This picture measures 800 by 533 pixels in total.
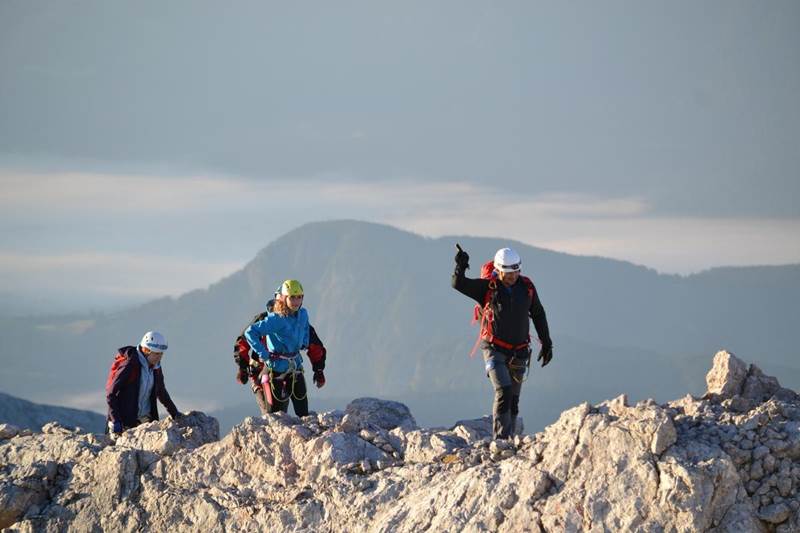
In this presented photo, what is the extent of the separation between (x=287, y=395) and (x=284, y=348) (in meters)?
0.78

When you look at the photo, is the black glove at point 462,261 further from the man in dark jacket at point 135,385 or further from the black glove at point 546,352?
the man in dark jacket at point 135,385

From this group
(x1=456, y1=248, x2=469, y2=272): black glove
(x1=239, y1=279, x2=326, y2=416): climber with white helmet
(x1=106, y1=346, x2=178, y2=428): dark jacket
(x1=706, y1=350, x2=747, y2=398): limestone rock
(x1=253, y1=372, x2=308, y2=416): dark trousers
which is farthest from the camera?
(x1=106, y1=346, x2=178, y2=428): dark jacket

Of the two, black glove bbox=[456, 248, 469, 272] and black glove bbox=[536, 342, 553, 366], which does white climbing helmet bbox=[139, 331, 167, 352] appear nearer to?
black glove bbox=[456, 248, 469, 272]

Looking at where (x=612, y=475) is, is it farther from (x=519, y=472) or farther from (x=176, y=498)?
(x=176, y=498)

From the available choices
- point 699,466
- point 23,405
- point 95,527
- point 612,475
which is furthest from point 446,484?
point 23,405

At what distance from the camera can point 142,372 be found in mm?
18469

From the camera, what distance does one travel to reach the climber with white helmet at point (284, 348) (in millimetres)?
17875

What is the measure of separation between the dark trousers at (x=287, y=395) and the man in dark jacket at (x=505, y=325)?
3.73 metres

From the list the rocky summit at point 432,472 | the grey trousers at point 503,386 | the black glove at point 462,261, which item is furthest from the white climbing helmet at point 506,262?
the rocky summit at point 432,472

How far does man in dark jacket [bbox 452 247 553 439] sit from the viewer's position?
15.5 m

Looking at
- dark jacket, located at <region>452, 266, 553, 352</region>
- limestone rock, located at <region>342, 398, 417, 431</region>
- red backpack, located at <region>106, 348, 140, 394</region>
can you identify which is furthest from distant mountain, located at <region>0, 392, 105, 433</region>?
dark jacket, located at <region>452, 266, 553, 352</region>

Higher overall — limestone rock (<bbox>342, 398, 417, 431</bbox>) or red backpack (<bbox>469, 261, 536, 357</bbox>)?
red backpack (<bbox>469, 261, 536, 357</bbox>)

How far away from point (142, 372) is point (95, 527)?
121 inches

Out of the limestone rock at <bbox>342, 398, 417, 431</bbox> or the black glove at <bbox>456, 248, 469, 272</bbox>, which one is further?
the limestone rock at <bbox>342, 398, 417, 431</bbox>
